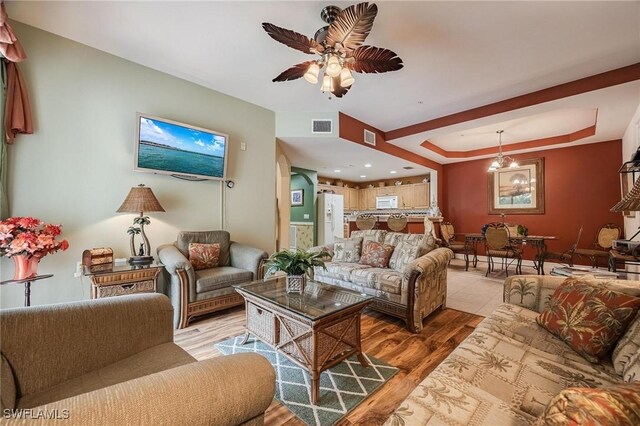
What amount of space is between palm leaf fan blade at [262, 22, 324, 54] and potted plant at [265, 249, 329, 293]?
5.20 ft

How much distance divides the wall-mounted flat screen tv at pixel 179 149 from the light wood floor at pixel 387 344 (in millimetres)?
1768

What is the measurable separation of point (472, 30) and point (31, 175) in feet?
13.4

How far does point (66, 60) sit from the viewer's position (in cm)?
243

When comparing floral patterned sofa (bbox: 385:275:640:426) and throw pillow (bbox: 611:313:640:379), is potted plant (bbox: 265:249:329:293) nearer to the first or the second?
floral patterned sofa (bbox: 385:275:640:426)

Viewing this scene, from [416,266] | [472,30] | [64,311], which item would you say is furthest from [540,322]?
[64,311]

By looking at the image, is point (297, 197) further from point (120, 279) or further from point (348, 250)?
point (120, 279)

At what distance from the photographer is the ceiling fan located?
5.52 feet

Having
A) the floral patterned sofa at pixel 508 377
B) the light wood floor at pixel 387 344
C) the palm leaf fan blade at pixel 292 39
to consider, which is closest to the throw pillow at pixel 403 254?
the light wood floor at pixel 387 344

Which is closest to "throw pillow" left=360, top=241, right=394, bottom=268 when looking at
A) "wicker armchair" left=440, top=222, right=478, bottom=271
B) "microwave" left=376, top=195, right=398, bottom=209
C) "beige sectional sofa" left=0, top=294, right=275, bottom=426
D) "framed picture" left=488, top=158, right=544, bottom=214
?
"beige sectional sofa" left=0, top=294, right=275, bottom=426

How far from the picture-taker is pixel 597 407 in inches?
21.0

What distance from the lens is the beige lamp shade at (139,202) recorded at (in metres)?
2.51

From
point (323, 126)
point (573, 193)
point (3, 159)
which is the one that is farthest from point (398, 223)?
point (3, 159)

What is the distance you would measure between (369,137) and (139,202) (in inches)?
140

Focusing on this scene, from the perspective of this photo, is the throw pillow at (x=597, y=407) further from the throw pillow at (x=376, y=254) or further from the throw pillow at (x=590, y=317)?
the throw pillow at (x=376, y=254)
